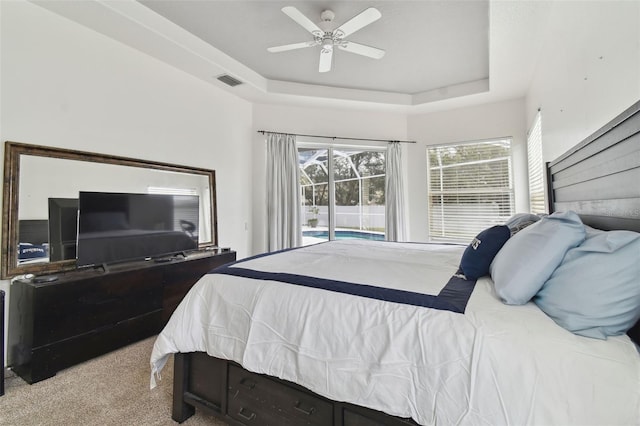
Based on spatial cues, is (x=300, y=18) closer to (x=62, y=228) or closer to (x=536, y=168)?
(x=62, y=228)

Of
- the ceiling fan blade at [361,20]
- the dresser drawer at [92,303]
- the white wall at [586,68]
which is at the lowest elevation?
the dresser drawer at [92,303]

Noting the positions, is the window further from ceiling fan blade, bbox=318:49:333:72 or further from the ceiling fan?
the ceiling fan

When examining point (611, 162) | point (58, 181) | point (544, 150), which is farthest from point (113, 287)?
point (544, 150)

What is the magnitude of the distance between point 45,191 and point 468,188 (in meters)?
4.98

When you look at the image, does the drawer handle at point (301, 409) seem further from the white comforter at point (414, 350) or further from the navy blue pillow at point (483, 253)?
the navy blue pillow at point (483, 253)

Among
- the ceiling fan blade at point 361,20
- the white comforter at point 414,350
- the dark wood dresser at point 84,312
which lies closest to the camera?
the white comforter at point 414,350

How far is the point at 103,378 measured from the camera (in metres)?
2.02

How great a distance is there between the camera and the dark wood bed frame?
43.5 inches

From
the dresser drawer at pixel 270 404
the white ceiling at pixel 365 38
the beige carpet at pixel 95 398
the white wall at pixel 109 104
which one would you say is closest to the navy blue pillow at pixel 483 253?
the dresser drawer at pixel 270 404

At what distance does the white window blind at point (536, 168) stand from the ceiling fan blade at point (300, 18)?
2.42 m

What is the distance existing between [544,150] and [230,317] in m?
3.14

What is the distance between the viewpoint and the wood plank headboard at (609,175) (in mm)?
1069

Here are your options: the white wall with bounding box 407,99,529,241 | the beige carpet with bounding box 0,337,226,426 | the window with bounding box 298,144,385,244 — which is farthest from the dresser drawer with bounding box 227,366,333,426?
the white wall with bounding box 407,99,529,241

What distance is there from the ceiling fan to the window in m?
1.93
